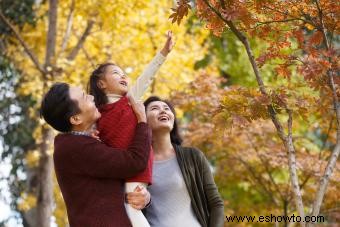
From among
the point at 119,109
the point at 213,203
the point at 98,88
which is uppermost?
the point at 98,88

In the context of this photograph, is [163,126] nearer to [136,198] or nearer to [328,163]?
[136,198]

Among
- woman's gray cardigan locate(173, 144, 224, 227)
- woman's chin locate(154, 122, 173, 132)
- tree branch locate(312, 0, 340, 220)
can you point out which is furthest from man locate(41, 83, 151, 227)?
tree branch locate(312, 0, 340, 220)

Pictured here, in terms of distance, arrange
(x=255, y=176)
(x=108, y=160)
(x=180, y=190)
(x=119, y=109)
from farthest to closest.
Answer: (x=255, y=176) < (x=180, y=190) < (x=119, y=109) < (x=108, y=160)

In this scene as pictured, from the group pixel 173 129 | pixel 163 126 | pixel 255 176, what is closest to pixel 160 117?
pixel 163 126

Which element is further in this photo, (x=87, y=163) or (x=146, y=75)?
(x=146, y=75)

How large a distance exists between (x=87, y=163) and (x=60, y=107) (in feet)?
0.94

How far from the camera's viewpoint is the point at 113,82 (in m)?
2.59

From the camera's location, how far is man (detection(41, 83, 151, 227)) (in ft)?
7.00

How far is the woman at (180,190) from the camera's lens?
2.65 m

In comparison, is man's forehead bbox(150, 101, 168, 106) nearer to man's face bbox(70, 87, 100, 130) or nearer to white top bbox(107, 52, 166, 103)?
white top bbox(107, 52, 166, 103)

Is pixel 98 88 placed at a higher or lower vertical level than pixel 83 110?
higher

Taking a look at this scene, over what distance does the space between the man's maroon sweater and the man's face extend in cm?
9

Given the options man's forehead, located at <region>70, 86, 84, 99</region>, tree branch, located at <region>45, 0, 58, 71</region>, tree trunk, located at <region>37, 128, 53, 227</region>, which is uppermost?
tree branch, located at <region>45, 0, 58, 71</region>

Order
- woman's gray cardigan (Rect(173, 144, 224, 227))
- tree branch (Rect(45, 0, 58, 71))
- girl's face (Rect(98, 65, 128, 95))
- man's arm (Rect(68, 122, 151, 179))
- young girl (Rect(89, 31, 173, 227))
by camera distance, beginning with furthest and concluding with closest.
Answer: tree branch (Rect(45, 0, 58, 71)), woman's gray cardigan (Rect(173, 144, 224, 227)), girl's face (Rect(98, 65, 128, 95)), young girl (Rect(89, 31, 173, 227)), man's arm (Rect(68, 122, 151, 179))
